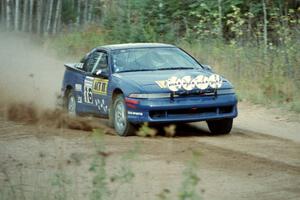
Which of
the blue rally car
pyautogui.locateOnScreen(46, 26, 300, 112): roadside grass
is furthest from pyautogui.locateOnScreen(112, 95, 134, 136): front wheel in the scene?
pyautogui.locateOnScreen(46, 26, 300, 112): roadside grass

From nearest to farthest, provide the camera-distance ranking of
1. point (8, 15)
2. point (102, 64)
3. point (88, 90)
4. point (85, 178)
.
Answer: point (85, 178) < point (102, 64) < point (88, 90) < point (8, 15)

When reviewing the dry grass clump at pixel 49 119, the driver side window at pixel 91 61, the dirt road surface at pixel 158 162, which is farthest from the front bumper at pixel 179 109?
the driver side window at pixel 91 61

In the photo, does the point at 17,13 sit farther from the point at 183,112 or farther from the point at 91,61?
the point at 183,112

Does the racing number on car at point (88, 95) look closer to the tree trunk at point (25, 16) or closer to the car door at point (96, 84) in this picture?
the car door at point (96, 84)

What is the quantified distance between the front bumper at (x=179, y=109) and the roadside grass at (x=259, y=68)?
10.4ft

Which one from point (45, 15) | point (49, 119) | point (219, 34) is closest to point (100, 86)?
point (49, 119)

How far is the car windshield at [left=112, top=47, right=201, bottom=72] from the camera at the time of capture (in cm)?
1376

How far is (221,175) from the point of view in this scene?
375 inches

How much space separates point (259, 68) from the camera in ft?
61.5

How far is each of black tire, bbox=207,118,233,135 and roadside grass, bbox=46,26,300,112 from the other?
103 inches

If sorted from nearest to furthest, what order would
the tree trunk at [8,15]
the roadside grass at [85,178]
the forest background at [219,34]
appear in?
the roadside grass at [85,178]
the forest background at [219,34]
the tree trunk at [8,15]

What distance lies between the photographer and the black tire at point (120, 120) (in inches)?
505

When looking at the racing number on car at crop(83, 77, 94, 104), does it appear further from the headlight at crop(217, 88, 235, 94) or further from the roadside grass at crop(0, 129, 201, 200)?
the roadside grass at crop(0, 129, 201, 200)

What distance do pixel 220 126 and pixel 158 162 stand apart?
3166 mm
